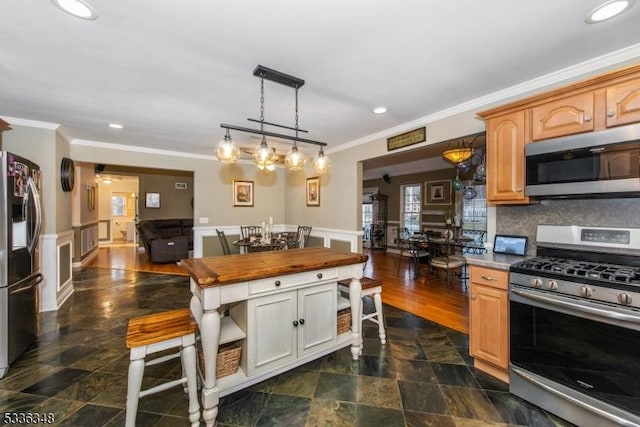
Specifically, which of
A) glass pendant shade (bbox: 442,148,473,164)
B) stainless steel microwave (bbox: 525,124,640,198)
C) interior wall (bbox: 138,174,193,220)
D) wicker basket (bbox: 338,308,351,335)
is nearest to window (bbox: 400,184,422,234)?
glass pendant shade (bbox: 442,148,473,164)

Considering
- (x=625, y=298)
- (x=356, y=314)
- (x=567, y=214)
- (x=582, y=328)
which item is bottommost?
(x=356, y=314)

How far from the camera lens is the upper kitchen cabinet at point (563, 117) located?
1907 millimetres

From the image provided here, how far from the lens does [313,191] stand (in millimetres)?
5648

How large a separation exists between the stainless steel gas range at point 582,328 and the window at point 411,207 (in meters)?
6.05

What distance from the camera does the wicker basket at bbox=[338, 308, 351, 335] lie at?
2571 millimetres

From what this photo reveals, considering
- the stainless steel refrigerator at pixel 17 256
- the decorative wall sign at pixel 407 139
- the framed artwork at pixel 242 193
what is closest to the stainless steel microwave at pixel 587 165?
the decorative wall sign at pixel 407 139

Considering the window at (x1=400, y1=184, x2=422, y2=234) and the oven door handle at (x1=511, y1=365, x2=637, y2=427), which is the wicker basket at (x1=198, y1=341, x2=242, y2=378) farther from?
the window at (x1=400, y1=184, x2=422, y2=234)

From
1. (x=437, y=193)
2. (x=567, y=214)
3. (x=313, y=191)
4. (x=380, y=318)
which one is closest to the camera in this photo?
(x=567, y=214)

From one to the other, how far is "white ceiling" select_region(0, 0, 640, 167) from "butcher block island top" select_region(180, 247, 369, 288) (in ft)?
5.13

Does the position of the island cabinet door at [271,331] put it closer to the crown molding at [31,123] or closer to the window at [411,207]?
the crown molding at [31,123]

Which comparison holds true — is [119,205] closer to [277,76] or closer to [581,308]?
[277,76]

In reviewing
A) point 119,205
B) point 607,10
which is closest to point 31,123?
point 607,10

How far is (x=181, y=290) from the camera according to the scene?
179 inches

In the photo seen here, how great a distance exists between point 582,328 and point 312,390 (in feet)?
5.94
